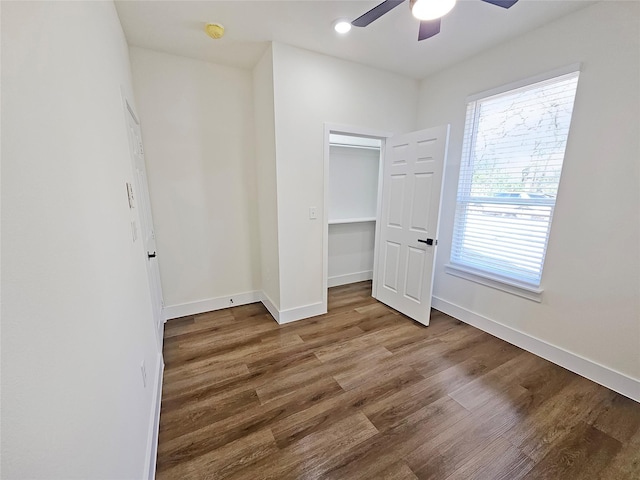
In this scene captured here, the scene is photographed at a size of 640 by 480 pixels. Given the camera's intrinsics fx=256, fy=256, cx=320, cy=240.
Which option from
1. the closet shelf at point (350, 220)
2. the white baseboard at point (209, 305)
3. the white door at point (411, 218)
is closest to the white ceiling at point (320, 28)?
the white door at point (411, 218)

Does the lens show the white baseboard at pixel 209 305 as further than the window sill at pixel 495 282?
Yes

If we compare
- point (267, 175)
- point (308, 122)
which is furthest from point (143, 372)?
point (308, 122)

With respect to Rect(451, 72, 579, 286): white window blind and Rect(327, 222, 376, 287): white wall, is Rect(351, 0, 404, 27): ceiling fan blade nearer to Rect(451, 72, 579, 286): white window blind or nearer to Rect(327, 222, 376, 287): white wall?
Rect(451, 72, 579, 286): white window blind

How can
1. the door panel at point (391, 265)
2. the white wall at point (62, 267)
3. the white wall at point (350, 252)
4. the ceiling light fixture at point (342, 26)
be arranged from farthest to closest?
1. the white wall at point (350, 252)
2. the door panel at point (391, 265)
3. the ceiling light fixture at point (342, 26)
4. the white wall at point (62, 267)

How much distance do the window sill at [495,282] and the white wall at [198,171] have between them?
7.73 ft

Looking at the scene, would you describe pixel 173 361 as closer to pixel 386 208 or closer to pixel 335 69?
pixel 386 208

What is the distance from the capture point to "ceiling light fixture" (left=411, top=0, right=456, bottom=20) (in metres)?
1.40

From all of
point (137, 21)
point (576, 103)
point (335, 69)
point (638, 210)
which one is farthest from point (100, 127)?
point (638, 210)

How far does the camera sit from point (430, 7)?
4.71 feet

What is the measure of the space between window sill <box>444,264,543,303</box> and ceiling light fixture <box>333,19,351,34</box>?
2.54 m

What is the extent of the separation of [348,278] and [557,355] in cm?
246

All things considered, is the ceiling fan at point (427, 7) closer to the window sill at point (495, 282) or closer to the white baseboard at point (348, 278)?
the window sill at point (495, 282)

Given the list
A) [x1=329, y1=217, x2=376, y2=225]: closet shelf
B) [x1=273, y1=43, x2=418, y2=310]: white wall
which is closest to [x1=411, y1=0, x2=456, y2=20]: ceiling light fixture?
[x1=273, y1=43, x2=418, y2=310]: white wall

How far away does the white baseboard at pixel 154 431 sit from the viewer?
127cm
